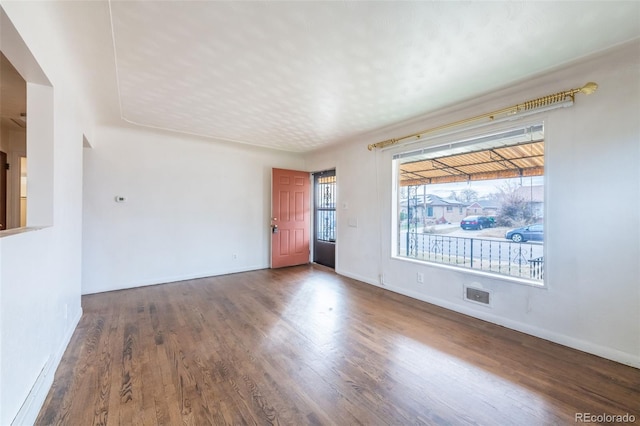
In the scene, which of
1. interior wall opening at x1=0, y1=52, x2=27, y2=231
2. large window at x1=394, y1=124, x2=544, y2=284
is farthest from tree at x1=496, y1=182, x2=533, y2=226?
interior wall opening at x1=0, y1=52, x2=27, y2=231

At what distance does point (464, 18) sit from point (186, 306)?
159 inches

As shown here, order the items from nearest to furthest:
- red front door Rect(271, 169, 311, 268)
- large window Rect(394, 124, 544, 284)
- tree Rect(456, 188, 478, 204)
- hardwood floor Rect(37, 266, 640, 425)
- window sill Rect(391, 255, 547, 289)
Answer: hardwood floor Rect(37, 266, 640, 425), window sill Rect(391, 255, 547, 289), large window Rect(394, 124, 544, 284), tree Rect(456, 188, 478, 204), red front door Rect(271, 169, 311, 268)

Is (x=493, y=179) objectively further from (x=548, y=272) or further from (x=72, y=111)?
(x=72, y=111)

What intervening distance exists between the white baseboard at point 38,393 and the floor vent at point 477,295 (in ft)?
12.5

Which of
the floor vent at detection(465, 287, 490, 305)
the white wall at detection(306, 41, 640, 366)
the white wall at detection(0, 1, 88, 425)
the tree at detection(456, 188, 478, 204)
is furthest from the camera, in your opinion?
the tree at detection(456, 188, 478, 204)

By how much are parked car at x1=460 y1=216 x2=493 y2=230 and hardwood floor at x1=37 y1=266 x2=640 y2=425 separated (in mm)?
1113

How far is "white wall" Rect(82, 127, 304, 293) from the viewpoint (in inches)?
150

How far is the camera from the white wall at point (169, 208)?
382 cm

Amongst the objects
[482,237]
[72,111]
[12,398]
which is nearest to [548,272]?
[482,237]

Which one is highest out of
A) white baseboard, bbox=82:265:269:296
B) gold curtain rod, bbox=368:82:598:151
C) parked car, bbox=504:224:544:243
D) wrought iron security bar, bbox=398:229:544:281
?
gold curtain rod, bbox=368:82:598:151

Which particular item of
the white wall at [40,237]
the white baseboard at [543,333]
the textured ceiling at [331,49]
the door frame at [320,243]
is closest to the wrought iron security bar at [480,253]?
the white baseboard at [543,333]

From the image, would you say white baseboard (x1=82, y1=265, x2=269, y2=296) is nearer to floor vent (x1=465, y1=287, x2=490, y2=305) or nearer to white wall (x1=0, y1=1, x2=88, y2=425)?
white wall (x1=0, y1=1, x2=88, y2=425)

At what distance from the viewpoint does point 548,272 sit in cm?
246

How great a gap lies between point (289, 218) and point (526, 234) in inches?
159
